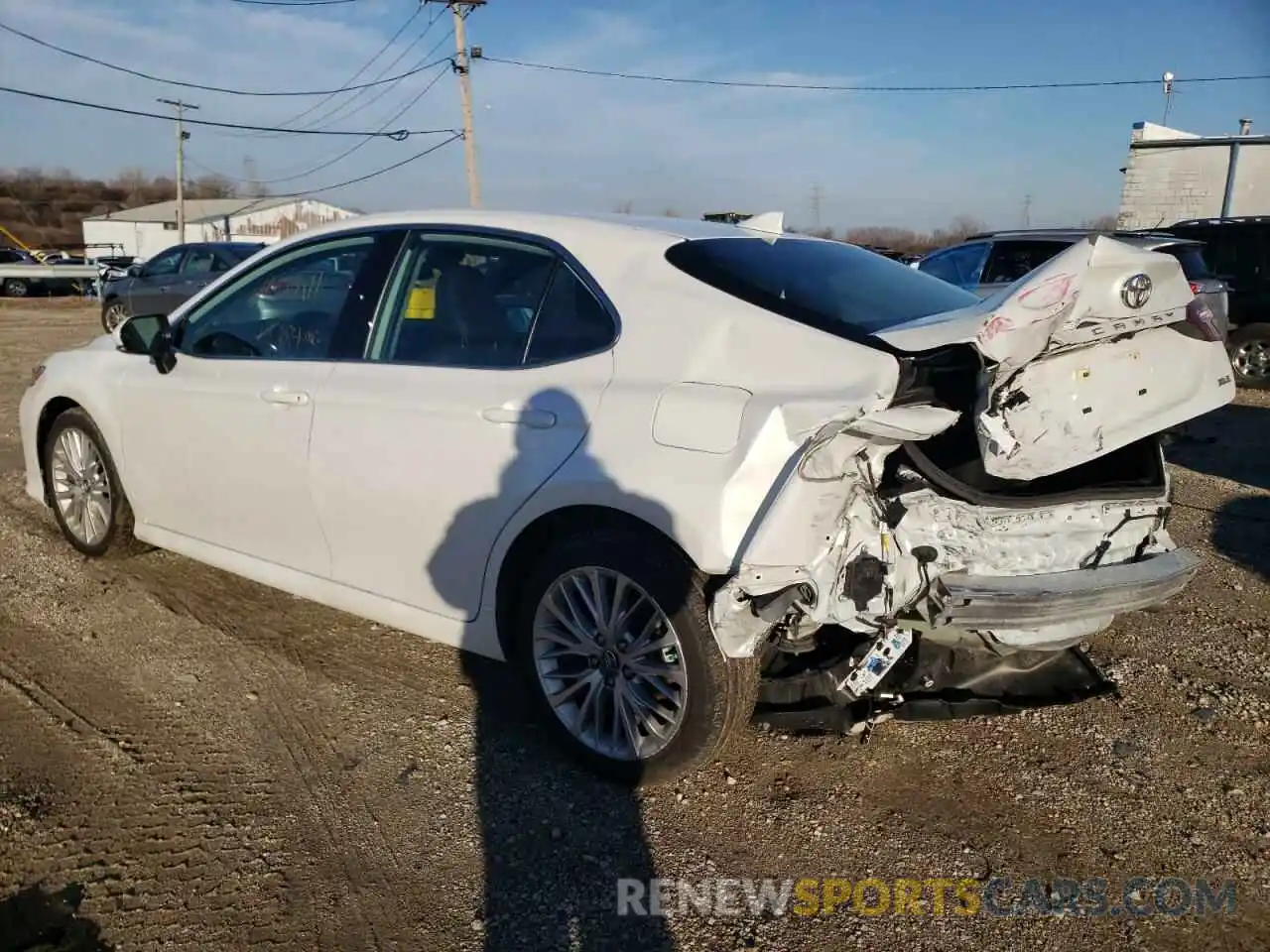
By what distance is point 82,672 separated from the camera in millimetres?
3893

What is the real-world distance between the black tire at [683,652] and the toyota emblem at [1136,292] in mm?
1409

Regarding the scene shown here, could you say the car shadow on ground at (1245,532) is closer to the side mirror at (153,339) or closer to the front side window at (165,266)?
the side mirror at (153,339)

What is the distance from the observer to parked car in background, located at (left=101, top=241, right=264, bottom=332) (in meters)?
20.1

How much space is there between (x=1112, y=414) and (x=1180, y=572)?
609 mm

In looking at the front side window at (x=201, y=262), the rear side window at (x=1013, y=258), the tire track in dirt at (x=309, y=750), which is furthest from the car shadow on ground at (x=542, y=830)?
the front side window at (x=201, y=262)

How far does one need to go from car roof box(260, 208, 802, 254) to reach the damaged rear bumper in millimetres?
1445

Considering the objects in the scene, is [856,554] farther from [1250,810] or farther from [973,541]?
[1250,810]

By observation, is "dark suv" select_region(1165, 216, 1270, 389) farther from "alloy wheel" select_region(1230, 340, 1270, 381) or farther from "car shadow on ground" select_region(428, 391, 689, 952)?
"car shadow on ground" select_region(428, 391, 689, 952)

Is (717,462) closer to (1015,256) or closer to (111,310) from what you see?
(1015,256)

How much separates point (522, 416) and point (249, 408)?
1.40 meters

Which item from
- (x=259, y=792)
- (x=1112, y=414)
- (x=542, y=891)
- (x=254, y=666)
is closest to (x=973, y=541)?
(x=1112, y=414)

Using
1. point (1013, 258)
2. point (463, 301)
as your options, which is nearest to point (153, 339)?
point (463, 301)

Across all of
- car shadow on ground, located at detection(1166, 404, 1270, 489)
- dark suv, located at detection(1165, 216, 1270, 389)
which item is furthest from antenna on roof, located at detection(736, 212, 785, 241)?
dark suv, located at detection(1165, 216, 1270, 389)

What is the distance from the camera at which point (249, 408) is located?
390 cm
